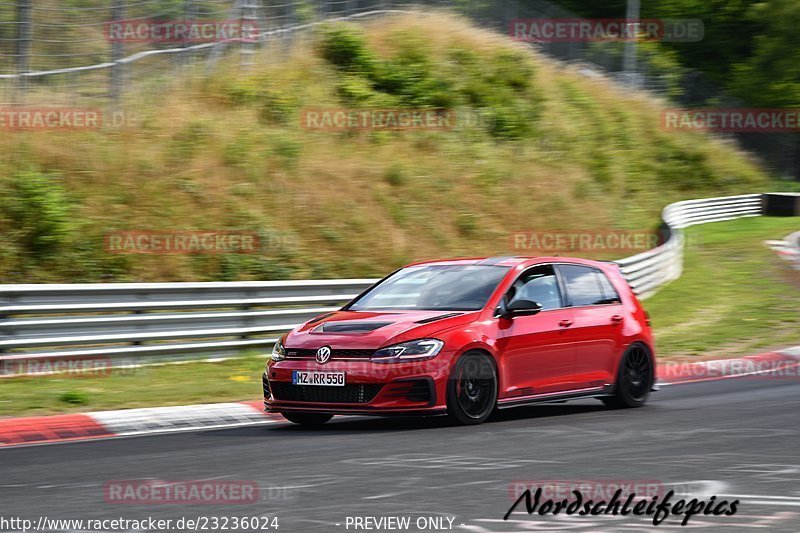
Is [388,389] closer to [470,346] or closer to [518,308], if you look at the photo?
[470,346]

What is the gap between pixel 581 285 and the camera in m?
11.4

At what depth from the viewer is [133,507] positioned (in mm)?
6418

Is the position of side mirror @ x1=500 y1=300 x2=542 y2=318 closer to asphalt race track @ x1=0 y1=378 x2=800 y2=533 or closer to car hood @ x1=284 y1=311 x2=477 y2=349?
car hood @ x1=284 y1=311 x2=477 y2=349

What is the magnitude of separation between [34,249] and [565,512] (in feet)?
42.6

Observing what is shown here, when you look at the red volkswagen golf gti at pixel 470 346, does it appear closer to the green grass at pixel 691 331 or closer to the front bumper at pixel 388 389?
the front bumper at pixel 388 389

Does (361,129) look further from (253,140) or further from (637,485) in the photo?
(637,485)

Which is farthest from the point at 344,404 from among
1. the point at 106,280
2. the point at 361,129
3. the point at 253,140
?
the point at 361,129

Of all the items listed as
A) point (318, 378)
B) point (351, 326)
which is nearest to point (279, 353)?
point (318, 378)

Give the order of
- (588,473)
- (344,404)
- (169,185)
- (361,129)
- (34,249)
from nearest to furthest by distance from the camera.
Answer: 1. (588,473)
2. (344,404)
3. (34,249)
4. (169,185)
5. (361,129)

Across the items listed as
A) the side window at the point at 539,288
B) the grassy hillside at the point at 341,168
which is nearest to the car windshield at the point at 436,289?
the side window at the point at 539,288

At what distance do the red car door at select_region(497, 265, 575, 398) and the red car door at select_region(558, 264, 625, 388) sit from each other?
A: 0.12m

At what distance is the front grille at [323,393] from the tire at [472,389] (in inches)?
24.9

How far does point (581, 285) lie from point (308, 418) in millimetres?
2934

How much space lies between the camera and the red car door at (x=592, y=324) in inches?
434
